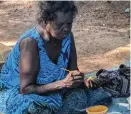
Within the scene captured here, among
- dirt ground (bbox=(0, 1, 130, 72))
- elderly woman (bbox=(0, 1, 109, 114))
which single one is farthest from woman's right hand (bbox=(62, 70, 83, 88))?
dirt ground (bbox=(0, 1, 130, 72))

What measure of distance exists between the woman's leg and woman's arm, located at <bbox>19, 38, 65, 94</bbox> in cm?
36

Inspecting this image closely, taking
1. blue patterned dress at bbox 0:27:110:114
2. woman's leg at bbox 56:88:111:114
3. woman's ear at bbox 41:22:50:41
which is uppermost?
woman's ear at bbox 41:22:50:41

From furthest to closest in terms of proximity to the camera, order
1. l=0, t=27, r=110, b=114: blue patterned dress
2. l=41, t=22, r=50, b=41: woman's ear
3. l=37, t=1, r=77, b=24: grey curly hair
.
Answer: l=0, t=27, r=110, b=114: blue patterned dress → l=41, t=22, r=50, b=41: woman's ear → l=37, t=1, r=77, b=24: grey curly hair

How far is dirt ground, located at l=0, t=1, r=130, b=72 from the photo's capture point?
6.09 metres

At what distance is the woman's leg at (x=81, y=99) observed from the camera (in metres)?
3.82

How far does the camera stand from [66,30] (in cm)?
334

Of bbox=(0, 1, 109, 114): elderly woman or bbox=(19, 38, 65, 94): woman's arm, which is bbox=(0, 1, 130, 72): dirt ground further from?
bbox=(19, 38, 65, 94): woman's arm

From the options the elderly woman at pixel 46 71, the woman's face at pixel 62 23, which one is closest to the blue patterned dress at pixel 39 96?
the elderly woman at pixel 46 71

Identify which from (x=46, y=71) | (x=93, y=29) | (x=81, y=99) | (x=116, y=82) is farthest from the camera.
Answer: (x=93, y=29)

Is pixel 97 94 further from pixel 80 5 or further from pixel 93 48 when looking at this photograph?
pixel 80 5

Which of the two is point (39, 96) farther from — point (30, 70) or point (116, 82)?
point (116, 82)

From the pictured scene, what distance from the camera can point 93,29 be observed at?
752cm

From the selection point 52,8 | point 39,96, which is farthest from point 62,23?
point 39,96

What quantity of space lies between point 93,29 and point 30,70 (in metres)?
4.19
